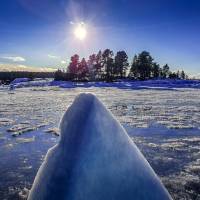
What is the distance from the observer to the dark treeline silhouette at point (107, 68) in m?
74.8

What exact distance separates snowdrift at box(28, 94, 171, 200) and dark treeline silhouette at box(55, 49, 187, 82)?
7074 cm

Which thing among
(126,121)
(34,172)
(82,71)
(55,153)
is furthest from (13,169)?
(82,71)

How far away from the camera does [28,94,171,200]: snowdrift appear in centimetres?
243

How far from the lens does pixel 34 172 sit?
5848 millimetres

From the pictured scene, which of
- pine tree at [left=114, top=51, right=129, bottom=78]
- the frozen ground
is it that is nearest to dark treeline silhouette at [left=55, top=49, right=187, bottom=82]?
pine tree at [left=114, top=51, right=129, bottom=78]

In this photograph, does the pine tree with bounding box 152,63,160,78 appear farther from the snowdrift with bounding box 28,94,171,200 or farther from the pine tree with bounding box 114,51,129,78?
the snowdrift with bounding box 28,94,171,200

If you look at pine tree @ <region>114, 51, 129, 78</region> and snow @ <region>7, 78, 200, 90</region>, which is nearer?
snow @ <region>7, 78, 200, 90</region>

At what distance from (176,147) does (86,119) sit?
5554 mm

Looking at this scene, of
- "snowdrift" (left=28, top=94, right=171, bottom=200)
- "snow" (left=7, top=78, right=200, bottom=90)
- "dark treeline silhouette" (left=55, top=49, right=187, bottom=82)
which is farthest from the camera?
"dark treeline silhouette" (left=55, top=49, right=187, bottom=82)

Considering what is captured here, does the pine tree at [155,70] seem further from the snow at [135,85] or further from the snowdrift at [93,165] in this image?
the snowdrift at [93,165]

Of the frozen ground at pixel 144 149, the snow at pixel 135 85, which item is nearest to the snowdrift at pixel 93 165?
the frozen ground at pixel 144 149

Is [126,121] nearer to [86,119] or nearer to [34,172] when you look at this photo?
[34,172]

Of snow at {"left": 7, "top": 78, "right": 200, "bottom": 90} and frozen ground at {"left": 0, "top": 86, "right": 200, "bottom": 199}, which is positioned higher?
frozen ground at {"left": 0, "top": 86, "right": 200, "bottom": 199}

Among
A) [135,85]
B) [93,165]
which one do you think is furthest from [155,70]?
[93,165]
